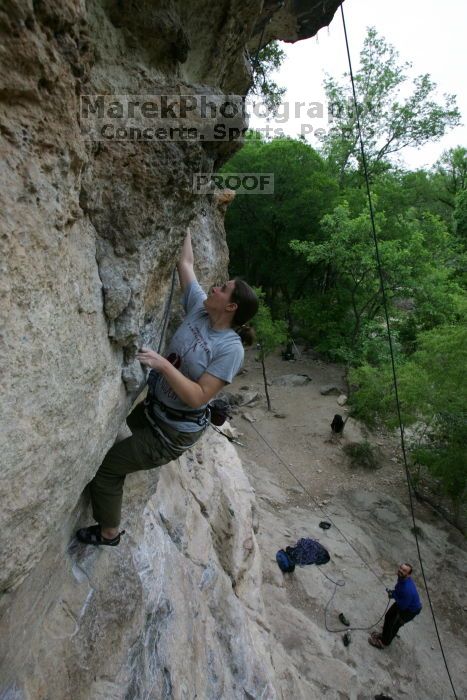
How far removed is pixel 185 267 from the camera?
347cm

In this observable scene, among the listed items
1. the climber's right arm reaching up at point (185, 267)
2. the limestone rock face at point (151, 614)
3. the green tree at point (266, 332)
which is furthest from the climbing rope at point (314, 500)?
the climber's right arm reaching up at point (185, 267)

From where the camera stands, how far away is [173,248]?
304 cm

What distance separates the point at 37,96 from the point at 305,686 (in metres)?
6.85

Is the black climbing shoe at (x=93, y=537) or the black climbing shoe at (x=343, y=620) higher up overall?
the black climbing shoe at (x=93, y=537)

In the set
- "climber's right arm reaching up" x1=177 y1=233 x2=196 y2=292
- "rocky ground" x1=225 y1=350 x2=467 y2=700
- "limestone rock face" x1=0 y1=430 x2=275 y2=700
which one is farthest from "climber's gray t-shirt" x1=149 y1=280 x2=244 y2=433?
"rocky ground" x1=225 y1=350 x2=467 y2=700

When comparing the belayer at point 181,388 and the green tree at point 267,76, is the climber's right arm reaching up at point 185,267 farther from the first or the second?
the green tree at point 267,76

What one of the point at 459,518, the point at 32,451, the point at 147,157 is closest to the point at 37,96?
the point at 147,157

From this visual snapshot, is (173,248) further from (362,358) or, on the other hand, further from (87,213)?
(362,358)

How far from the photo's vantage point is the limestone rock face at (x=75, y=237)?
61.7 inches

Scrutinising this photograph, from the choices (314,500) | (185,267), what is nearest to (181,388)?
(185,267)

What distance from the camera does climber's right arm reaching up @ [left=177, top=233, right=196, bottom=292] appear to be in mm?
3416

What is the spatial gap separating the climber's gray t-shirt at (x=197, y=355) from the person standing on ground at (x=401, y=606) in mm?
5822

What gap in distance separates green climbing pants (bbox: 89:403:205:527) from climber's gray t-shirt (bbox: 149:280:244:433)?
0.11 metres

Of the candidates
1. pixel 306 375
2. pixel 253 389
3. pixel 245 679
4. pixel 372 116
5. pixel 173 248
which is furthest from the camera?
pixel 372 116
